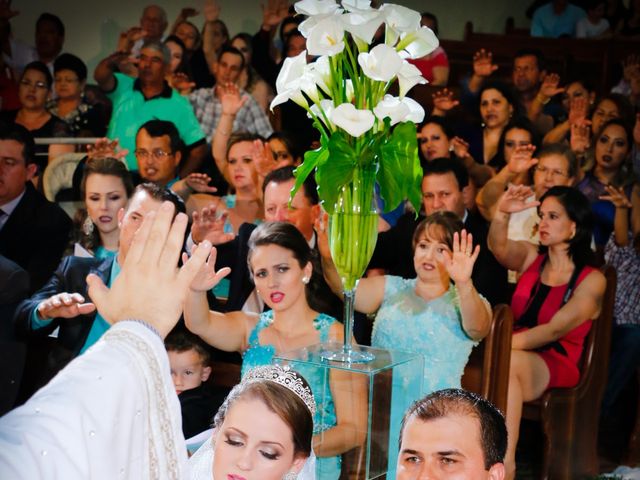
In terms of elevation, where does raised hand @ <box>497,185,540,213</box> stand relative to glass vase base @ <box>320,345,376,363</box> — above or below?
above

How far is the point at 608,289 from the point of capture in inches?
161

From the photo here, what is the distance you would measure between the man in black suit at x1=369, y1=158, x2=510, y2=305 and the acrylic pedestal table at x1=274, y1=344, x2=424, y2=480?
1.68m

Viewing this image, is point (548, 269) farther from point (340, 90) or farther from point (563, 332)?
point (340, 90)

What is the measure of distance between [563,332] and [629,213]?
5.41 ft

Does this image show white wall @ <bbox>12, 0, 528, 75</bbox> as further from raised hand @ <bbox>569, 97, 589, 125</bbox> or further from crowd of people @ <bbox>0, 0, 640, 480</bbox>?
raised hand @ <bbox>569, 97, 589, 125</bbox>

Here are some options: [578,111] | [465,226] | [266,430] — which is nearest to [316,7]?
[266,430]

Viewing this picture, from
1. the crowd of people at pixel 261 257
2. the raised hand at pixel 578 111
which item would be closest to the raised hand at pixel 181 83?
the crowd of people at pixel 261 257

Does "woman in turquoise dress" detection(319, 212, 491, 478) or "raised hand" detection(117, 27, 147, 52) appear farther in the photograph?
"raised hand" detection(117, 27, 147, 52)

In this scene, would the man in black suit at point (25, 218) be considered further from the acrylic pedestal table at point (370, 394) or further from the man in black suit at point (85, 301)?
the acrylic pedestal table at point (370, 394)

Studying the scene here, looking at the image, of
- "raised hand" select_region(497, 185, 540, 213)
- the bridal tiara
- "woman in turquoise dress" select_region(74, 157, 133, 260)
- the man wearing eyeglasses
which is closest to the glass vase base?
the bridal tiara

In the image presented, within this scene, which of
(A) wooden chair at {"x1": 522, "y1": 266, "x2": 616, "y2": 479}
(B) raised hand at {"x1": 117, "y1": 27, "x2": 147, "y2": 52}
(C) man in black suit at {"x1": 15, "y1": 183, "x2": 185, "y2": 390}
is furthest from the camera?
(B) raised hand at {"x1": 117, "y1": 27, "x2": 147, "y2": 52}

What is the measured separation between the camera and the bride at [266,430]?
212cm

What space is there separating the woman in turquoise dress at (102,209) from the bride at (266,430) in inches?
73.1

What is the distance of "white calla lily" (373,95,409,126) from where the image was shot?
2359 millimetres
